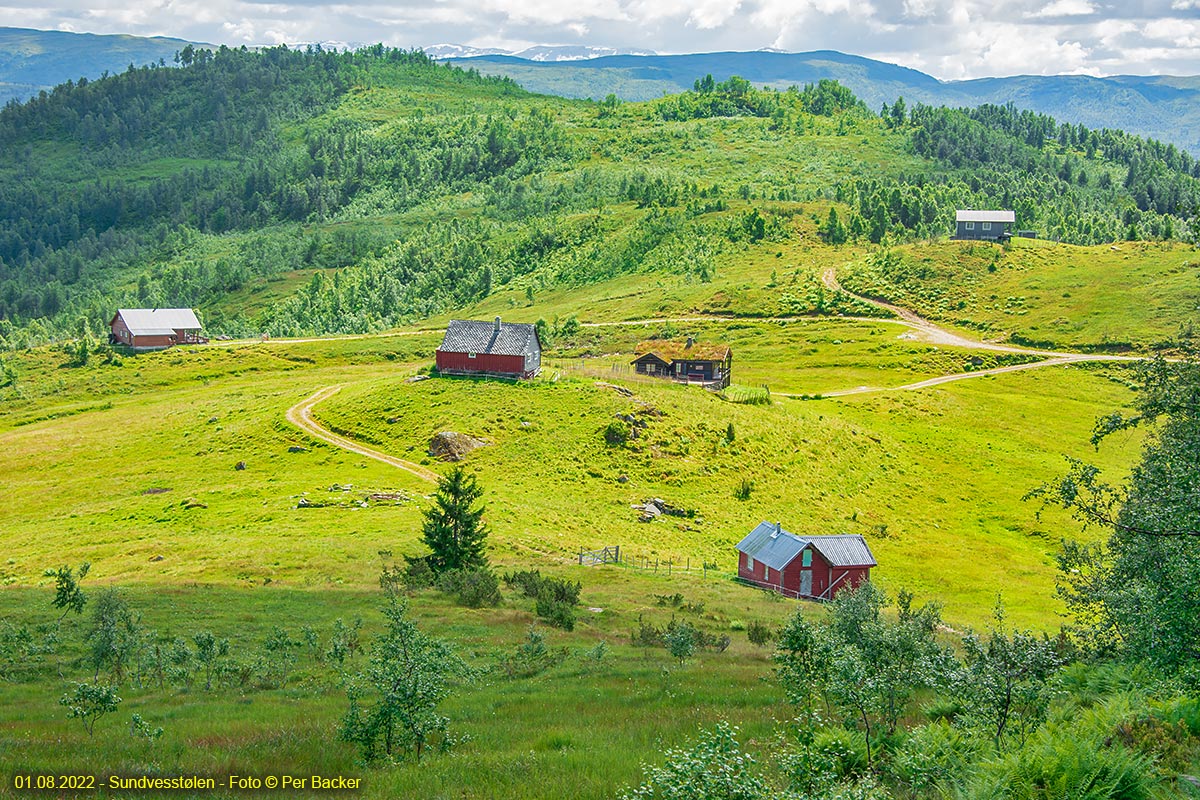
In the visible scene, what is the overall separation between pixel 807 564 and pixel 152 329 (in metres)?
137

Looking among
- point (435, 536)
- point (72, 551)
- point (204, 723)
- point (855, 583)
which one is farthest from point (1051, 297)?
point (204, 723)

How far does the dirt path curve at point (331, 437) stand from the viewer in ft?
265

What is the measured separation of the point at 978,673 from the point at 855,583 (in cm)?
4587

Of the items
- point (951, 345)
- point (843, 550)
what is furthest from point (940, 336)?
point (843, 550)

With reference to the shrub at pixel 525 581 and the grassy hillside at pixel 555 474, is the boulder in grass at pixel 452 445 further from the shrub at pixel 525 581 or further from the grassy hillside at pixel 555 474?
the shrub at pixel 525 581

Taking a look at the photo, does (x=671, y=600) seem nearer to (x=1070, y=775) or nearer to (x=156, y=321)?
(x=1070, y=775)

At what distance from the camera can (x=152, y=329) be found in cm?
15738

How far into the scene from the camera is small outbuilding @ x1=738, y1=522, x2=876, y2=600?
6028 cm

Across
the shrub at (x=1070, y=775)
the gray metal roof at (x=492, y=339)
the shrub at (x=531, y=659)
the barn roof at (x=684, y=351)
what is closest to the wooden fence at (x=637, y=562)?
the shrub at (x=531, y=659)

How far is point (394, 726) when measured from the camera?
Answer: 711 inches

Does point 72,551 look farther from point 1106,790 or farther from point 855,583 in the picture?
point 1106,790

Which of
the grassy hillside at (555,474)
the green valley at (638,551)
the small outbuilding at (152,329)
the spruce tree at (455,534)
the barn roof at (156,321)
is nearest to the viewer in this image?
the green valley at (638,551)

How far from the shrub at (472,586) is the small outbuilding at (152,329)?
128584 mm

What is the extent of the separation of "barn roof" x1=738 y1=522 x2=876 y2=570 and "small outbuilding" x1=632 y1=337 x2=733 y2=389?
44917mm
